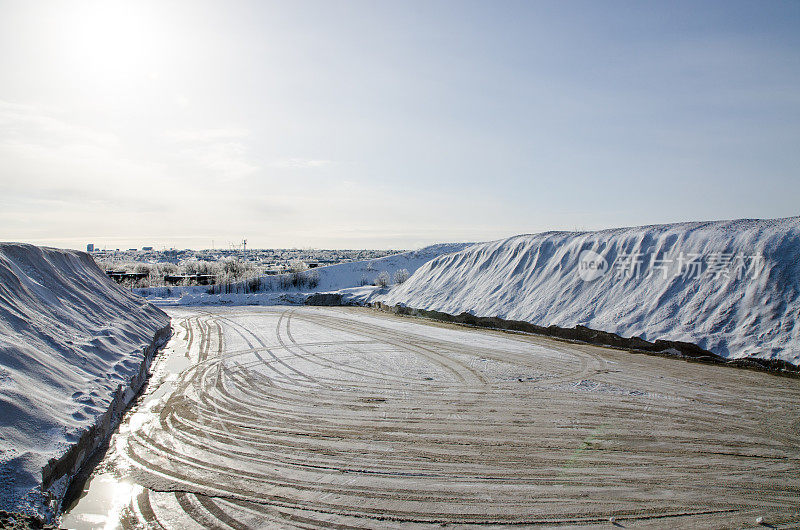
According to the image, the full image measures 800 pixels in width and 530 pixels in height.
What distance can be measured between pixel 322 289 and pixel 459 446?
35543mm

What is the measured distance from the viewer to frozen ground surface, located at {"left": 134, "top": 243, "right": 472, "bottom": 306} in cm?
3167

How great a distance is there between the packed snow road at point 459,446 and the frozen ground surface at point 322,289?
20719 millimetres

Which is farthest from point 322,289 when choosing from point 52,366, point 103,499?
point 103,499

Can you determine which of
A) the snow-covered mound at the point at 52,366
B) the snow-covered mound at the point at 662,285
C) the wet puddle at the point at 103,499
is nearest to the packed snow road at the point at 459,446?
the wet puddle at the point at 103,499

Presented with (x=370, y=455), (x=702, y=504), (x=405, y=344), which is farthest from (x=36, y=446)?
(x=405, y=344)

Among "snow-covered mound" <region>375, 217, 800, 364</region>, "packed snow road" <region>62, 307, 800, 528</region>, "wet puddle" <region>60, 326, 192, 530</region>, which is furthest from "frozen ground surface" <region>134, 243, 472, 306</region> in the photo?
"wet puddle" <region>60, 326, 192, 530</region>

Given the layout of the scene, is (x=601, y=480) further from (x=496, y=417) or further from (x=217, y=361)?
(x=217, y=361)

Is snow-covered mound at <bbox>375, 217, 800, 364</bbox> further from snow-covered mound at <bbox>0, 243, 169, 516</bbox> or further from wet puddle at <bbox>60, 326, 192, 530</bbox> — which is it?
snow-covered mound at <bbox>0, 243, 169, 516</bbox>

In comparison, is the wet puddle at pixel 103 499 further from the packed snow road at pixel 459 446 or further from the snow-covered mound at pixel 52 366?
the snow-covered mound at pixel 52 366

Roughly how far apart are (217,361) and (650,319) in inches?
489

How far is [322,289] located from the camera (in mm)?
40719

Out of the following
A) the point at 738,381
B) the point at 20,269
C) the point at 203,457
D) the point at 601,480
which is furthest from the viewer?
the point at 20,269

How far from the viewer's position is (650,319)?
13.8m

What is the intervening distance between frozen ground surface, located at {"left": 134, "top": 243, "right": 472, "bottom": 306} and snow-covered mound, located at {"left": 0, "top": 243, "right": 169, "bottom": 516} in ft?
58.8
